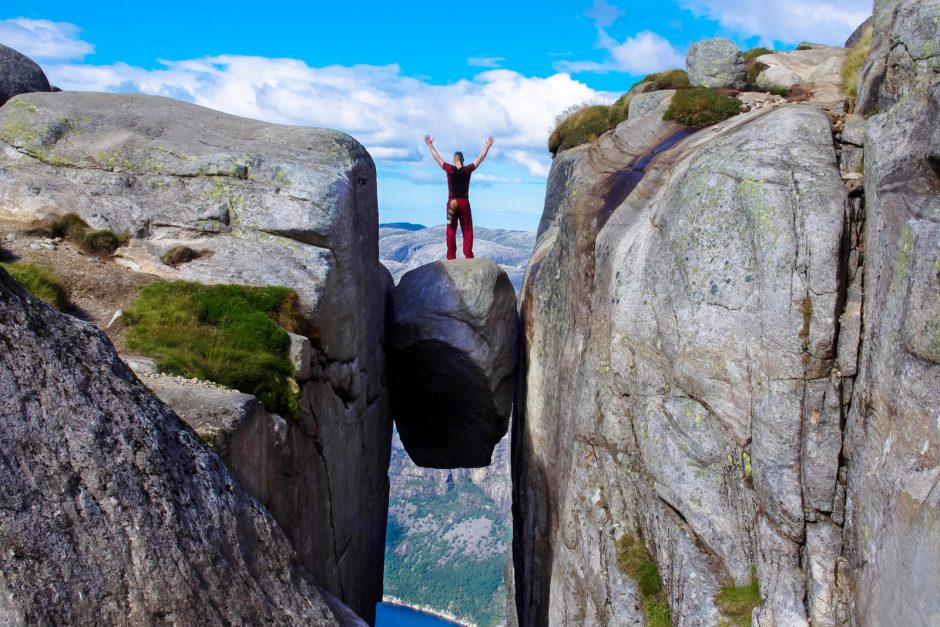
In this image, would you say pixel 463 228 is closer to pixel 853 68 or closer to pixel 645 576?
pixel 853 68

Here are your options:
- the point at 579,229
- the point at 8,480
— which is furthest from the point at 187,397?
the point at 579,229

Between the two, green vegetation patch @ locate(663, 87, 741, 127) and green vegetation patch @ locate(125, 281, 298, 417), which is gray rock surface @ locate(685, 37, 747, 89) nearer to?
green vegetation patch @ locate(663, 87, 741, 127)

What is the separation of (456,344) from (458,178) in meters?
5.05

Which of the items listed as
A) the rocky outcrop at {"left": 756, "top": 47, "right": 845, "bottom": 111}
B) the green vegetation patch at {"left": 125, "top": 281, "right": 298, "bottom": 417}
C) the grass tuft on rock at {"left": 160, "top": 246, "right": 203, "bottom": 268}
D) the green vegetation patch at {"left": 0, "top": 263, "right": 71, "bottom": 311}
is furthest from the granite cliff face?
the green vegetation patch at {"left": 0, "top": 263, "right": 71, "bottom": 311}

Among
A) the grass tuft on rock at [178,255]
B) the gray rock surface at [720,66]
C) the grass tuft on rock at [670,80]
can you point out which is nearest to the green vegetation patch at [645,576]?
the grass tuft on rock at [178,255]

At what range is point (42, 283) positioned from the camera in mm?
13961

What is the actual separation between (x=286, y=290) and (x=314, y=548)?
5.28 metres

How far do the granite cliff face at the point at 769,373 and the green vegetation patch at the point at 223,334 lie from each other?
7136 mm

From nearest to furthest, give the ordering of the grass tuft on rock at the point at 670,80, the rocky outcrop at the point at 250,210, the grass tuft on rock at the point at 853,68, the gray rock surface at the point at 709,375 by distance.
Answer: the gray rock surface at the point at 709,375
the rocky outcrop at the point at 250,210
the grass tuft on rock at the point at 853,68
the grass tuft on rock at the point at 670,80

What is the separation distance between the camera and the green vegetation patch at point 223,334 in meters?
12.8

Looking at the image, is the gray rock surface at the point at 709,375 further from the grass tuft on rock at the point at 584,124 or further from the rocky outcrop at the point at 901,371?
the grass tuft on rock at the point at 584,124

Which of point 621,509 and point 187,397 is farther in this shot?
point 621,509

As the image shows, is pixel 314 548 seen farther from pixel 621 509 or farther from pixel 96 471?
pixel 96 471

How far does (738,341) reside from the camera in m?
14.0
